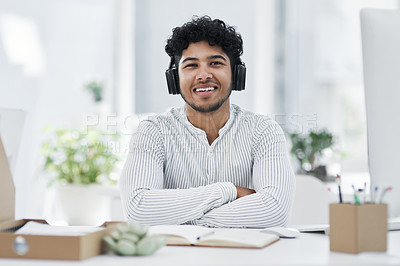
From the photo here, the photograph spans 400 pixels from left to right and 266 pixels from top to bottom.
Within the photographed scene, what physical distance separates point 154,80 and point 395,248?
363 cm

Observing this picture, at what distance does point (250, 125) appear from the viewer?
6.28ft

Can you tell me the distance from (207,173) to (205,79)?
366 millimetres

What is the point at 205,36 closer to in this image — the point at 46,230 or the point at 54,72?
the point at 46,230

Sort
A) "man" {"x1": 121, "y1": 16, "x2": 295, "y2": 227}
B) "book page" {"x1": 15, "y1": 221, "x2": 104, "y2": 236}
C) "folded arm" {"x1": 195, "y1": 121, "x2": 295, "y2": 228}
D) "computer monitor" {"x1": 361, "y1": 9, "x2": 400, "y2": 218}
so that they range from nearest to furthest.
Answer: "book page" {"x1": 15, "y1": 221, "x2": 104, "y2": 236}, "computer monitor" {"x1": 361, "y1": 9, "x2": 400, "y2": 218}, "folded arm" {"x1": 195, "y1": 121, "x2": 295, "y2": 228}, "man" {"x1": 121, "y1": 16, "x2": 295, "y2": 227}

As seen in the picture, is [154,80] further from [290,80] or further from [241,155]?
[241,155]

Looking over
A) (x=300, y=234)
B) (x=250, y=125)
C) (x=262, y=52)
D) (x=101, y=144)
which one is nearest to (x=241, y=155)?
(x=250, y=125)

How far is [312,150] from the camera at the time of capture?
2811mm

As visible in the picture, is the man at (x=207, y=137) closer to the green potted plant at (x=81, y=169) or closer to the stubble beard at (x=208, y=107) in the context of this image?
the stubble beard at (x=208, y=107)

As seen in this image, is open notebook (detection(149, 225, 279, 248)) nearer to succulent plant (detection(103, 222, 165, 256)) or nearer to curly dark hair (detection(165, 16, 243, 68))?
succulent plant (detection(103, 222, 165, 256))

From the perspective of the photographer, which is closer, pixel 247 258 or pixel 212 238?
pixel 247 258

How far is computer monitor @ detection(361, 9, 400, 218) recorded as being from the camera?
1.14 m

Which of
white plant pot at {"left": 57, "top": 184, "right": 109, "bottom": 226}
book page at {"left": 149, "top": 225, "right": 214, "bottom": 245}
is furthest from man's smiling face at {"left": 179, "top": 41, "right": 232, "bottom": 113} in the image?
white plant pot at {"left": 57, "top": 184, "right": 109, "bottom": 226}

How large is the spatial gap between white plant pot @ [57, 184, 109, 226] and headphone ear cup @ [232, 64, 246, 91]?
5.32 feet

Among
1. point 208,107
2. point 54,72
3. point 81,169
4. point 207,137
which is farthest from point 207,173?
point 54,72
